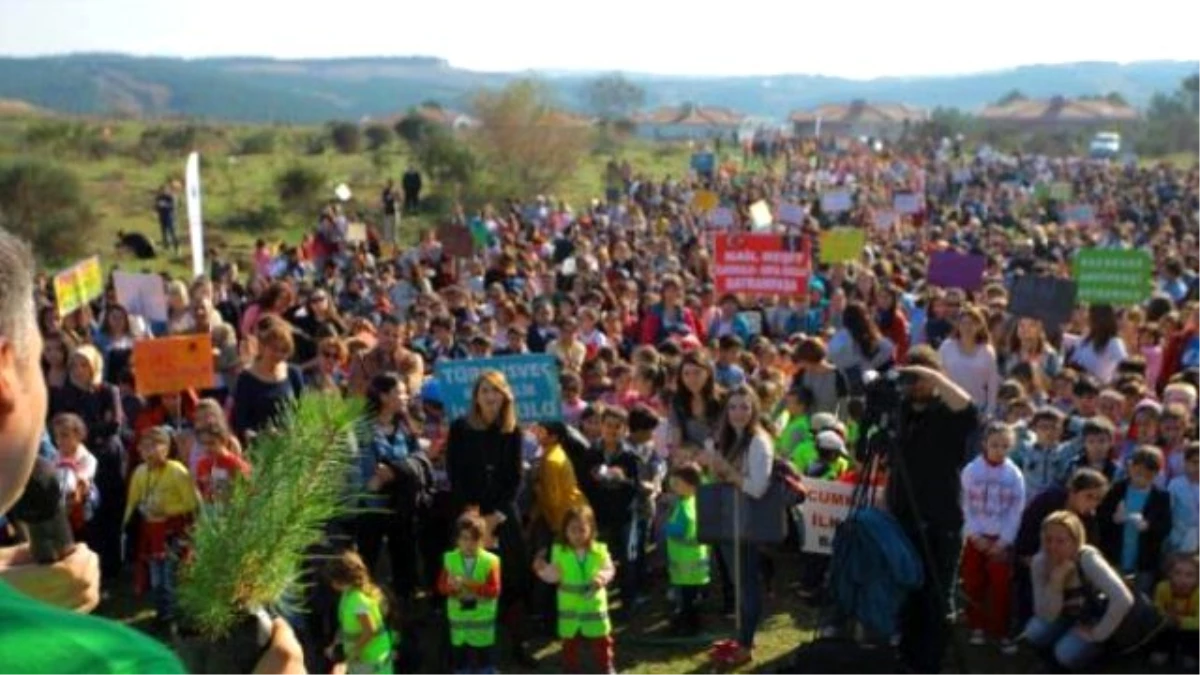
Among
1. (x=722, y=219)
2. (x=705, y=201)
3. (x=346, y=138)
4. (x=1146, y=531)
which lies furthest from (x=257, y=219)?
(x=1146, y=531)

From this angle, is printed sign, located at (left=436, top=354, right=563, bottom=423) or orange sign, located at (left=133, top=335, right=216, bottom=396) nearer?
printed sign, located at (left=436, top=354, right=563, bottom=423)

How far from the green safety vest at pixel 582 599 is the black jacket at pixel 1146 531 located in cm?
272

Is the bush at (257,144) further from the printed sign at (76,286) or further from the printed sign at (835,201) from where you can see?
the printed sign at (76,286)

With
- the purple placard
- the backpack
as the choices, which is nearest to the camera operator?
the backpack

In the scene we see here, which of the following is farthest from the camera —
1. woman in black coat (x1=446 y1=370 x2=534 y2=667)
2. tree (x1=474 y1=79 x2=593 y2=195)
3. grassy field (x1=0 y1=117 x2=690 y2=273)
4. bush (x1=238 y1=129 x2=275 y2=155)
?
bush (x1=238 y1=129 x2=275 y2=155)

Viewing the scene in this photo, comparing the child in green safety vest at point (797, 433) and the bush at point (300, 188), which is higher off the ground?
the child in green safety vest at point (797, 433)

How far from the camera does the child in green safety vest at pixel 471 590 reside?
7473 millimetres

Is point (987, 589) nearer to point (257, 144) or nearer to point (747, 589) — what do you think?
point (747, 589)

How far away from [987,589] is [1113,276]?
655 cm

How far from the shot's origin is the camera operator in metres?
6.77

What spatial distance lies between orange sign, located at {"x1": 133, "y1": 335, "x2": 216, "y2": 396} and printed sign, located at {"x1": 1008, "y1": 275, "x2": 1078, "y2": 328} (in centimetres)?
647

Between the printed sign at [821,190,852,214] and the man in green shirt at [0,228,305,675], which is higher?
the man in green shirt at [0,228,305,675]

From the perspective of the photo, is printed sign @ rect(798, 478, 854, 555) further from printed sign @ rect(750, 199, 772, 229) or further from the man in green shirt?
printed sign @ rect(750, 199, 772, 229)

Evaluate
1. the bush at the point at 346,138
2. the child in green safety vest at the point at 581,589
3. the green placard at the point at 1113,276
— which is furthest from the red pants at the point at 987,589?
the bush at the point at 346,138
